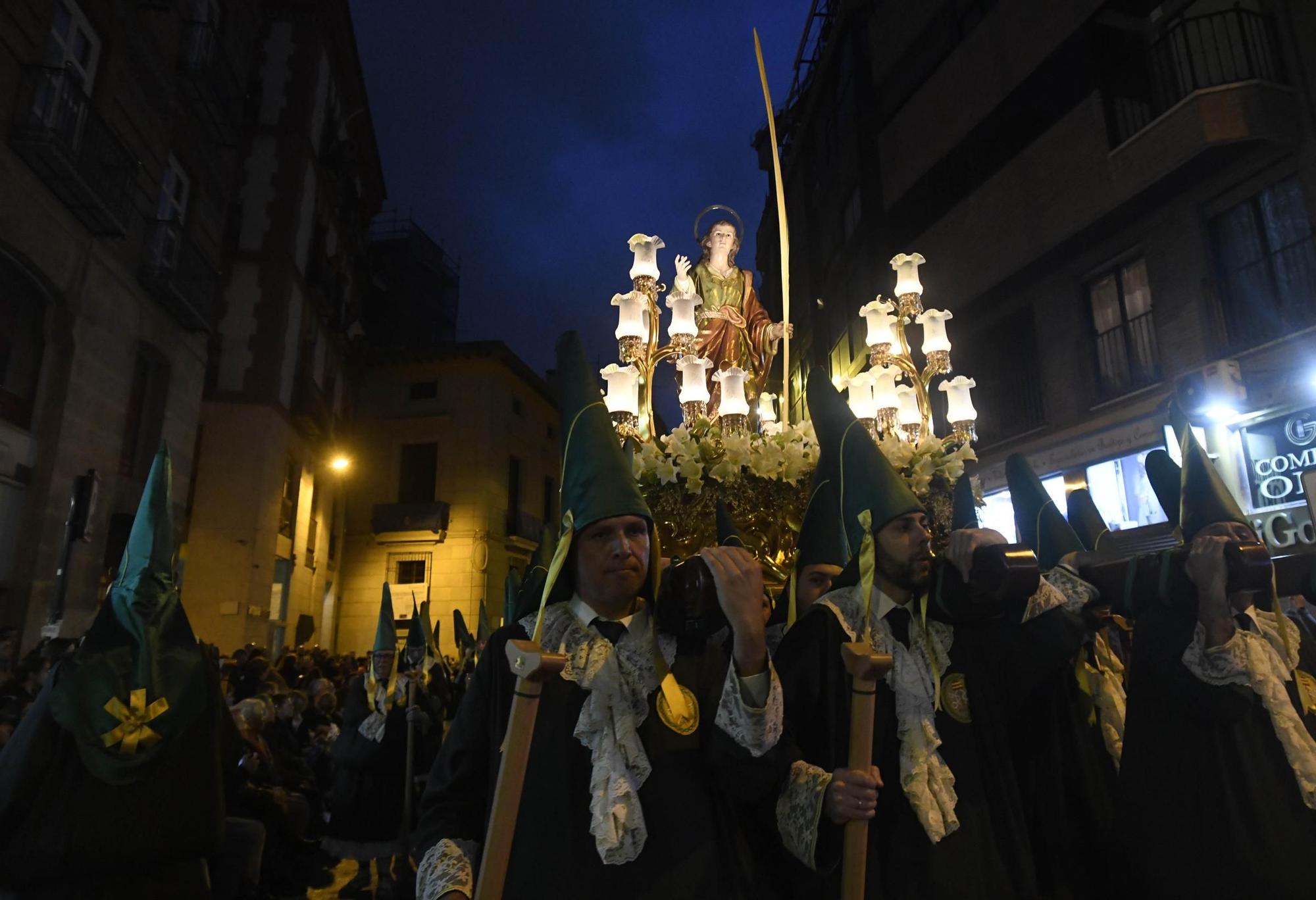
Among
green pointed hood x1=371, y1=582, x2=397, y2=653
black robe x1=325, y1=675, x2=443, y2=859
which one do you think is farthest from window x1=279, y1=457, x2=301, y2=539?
black robe x1=325, y1=675, x2=443, y2=859

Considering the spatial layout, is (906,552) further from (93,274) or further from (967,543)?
(93,274)

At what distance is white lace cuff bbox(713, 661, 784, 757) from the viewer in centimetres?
183

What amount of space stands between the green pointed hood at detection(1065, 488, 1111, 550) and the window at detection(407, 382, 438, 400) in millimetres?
24459

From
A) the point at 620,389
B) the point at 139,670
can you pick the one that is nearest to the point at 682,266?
the point at 620,389

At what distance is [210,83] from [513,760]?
1502cm

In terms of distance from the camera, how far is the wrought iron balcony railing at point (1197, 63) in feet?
32.0

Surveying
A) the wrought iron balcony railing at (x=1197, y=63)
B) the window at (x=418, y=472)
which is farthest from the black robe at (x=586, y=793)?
the window at (x=418, y=472)

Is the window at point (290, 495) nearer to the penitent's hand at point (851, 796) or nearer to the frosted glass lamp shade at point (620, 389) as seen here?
the frosted glass lamp shade at point (620, 389)

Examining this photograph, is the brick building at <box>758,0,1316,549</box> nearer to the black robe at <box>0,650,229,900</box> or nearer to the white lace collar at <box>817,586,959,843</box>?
the white lace collar at <box>817,586,959,843</box>

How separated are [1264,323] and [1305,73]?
274 cm

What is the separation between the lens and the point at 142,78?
11.4m

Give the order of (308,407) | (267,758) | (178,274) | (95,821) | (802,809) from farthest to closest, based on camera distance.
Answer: (308,407)
(178,274)
(267,758)
(95,821)
(802,809)

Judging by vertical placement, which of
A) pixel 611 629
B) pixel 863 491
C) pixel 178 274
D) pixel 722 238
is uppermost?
pixel 178 274

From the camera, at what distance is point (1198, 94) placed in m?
9.61
